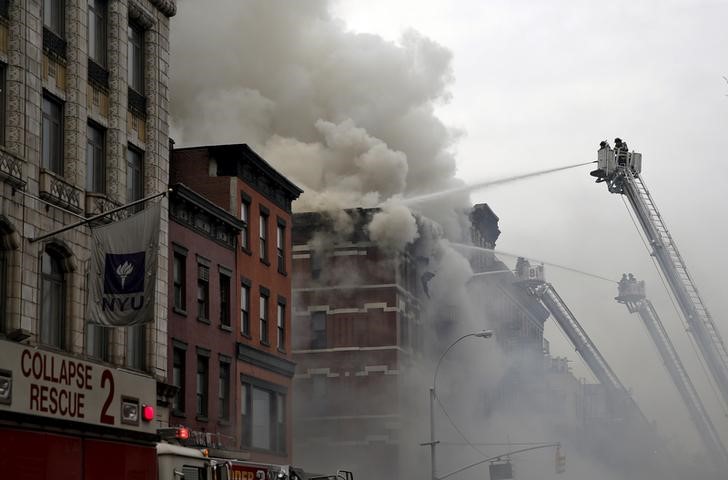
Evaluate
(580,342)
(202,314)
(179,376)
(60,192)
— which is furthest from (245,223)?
(580,342)

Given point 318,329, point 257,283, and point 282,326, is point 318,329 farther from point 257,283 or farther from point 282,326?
point 257,283

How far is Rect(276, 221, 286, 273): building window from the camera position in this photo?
4828 centimetres

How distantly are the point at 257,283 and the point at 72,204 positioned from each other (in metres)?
18.9

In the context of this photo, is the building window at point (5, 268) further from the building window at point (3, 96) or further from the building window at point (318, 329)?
the building window at point (318, 329)

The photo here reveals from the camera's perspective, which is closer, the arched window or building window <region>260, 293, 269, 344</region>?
the arched window

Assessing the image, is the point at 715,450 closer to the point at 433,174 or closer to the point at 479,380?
the point at 479,380

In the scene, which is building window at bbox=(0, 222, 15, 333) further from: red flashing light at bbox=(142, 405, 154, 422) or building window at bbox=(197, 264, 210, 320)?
building window at bbox=(197, 264, 210, 320)

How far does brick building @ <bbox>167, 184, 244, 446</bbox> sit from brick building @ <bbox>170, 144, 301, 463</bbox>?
0.62m

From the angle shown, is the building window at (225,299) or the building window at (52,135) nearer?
the building window at (52,135)

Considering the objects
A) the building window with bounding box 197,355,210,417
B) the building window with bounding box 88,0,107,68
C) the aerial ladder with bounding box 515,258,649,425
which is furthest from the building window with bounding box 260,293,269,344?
the aerial ladder with bounding box 515,258,649,425

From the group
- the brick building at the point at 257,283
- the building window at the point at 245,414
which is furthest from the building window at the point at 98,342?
the building window at the point at 245,414

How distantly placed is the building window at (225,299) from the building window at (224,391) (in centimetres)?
132

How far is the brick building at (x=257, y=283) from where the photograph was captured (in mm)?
43750

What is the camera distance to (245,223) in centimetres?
4422
